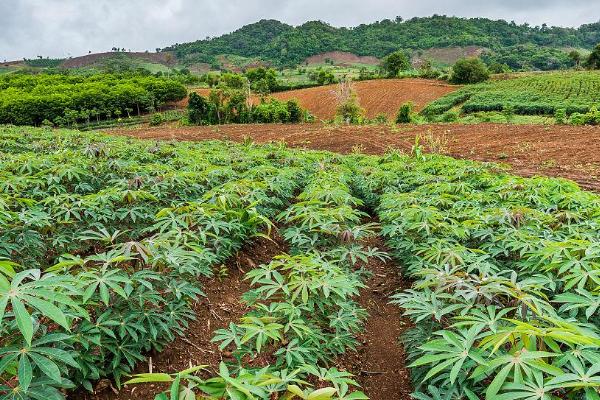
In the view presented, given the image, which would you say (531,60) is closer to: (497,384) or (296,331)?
(296,331)

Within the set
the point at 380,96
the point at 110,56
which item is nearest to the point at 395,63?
the point at 380,96

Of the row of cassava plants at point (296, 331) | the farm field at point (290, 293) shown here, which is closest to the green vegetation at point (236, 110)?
the farm field at point (290, 293)

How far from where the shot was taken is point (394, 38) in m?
117

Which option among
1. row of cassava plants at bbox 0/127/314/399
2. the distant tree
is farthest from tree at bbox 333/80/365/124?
the distant tree

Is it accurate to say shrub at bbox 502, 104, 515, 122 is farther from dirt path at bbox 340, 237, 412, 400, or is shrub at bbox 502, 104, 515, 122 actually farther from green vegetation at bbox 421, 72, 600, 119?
dirt path at bbox 340, 237, 412, 400

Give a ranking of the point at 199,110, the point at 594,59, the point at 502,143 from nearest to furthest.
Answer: the point at 502,143 < the point at 199,110 < the point at 594,59

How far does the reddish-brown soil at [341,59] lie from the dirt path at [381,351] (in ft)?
366

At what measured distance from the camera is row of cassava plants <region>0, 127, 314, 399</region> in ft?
4.97

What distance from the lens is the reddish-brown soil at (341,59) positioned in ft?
360

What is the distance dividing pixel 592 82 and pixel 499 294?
149 feet

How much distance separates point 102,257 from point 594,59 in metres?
61.8

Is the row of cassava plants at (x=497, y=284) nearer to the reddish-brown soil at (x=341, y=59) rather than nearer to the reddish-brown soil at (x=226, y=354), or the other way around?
the reddish-brown soil at (x=226, y=354)

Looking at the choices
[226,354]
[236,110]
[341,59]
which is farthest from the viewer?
[341,59]

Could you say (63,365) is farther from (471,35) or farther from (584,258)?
(471,35)
